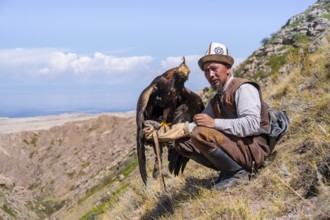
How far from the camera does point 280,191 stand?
4266 mm

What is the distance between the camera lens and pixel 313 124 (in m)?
5.68

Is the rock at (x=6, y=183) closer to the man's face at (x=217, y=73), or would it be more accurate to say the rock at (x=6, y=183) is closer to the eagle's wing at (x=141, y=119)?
the eagle's wing at (x=141, y=119)

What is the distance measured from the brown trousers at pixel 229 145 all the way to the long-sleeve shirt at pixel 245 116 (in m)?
0.12

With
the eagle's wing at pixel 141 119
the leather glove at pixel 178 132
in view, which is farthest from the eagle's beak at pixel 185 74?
Result: the leather glove at pixel 178 132

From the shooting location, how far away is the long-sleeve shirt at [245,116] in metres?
4.32

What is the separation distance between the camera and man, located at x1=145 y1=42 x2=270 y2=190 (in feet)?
14.4

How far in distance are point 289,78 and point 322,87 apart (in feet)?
7.50

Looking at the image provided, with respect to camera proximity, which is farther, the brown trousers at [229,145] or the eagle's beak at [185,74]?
the eagle's beak at [185,74]

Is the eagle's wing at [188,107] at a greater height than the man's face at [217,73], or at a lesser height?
lesser

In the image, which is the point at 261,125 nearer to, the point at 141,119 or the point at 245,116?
the point at 245,116

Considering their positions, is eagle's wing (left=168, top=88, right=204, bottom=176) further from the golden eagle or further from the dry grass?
the dry grass

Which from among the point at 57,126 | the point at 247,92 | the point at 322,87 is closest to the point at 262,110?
the point at 247,92

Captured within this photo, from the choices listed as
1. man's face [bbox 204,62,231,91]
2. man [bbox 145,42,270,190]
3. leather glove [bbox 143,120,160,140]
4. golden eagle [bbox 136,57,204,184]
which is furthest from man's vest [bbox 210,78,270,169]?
golden eagle [bbox 136,57,204,184]

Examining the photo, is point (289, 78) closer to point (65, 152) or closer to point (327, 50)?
point (327, 50)
